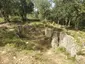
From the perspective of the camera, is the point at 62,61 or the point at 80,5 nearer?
the point at 62,61

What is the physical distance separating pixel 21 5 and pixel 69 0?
13694 millimetres

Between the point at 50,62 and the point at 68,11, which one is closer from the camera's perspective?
the point at 50,62

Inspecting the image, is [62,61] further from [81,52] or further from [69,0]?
[69,0]

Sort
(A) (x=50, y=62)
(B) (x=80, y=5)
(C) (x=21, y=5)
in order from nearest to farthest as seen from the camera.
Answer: (A) (x=50, y=62) → (B) (x=80, y=5) → (C) (x=21, y=5)

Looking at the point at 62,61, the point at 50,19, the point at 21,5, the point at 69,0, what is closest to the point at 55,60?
the point at 62,61

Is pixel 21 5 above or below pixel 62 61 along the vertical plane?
above

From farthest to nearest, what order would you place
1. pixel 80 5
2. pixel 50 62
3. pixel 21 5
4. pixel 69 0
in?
pixel 21 5 < pixel 69 0 < pixel 80 5 < pixel 50 62

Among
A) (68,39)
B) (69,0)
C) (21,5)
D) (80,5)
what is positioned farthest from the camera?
(21,5)

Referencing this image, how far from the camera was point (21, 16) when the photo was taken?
133ft

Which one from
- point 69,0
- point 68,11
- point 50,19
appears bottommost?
point 50,19

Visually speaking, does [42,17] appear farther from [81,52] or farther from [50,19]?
[81,52]

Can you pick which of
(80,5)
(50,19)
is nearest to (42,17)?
(50,19)

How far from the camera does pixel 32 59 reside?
28.5 feet

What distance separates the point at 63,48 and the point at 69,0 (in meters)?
22.4
